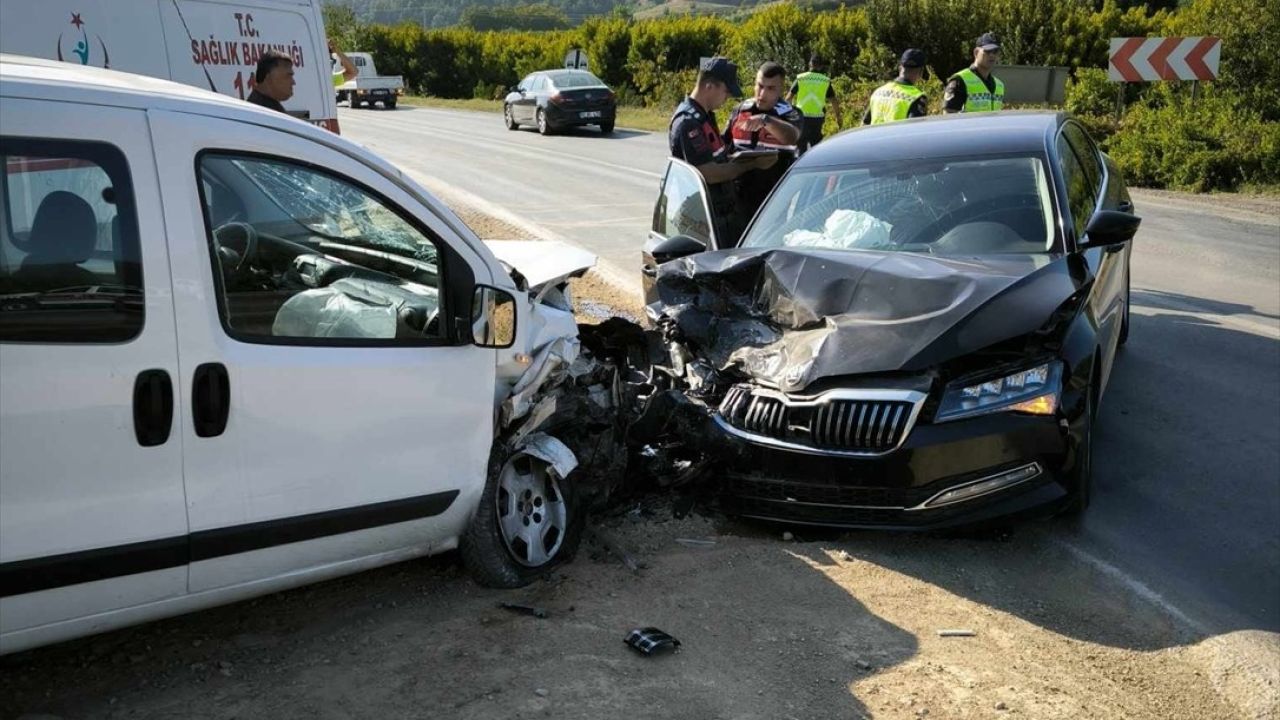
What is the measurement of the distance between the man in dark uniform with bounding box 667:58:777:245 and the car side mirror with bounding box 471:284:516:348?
3.24 meters

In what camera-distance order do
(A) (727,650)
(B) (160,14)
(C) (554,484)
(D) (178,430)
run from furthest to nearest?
Result: (B) (160,14) < (C) (554,484) < (A) (727,650) < (D) (178,430)

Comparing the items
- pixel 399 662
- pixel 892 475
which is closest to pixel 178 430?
pixel 399 662

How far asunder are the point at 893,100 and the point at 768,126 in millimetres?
1828

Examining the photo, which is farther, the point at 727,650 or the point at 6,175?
the point at 727,650

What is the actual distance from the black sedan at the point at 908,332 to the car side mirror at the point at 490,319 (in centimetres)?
117

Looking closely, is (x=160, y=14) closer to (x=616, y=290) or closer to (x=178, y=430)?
(x=616, y=290)

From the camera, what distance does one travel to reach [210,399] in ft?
10.8

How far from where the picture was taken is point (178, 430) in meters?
3.25

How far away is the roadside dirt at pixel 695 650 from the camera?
11.5ft

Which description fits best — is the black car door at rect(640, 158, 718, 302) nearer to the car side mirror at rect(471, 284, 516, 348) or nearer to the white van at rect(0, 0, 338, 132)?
the car side mirror at rect(471, 284, 516, 348)

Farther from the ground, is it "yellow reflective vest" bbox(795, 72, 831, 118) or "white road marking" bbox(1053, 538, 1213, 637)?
"yellow reflective vest" bbox(795, 72, 831, 118)

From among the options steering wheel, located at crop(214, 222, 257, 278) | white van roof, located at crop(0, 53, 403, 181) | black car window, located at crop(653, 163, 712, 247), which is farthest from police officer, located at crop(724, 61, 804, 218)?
steering wheel, located at crop(214, 222, 257, 278)

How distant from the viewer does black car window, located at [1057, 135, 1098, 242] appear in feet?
19.2

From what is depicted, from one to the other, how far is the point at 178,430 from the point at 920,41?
30.2m
